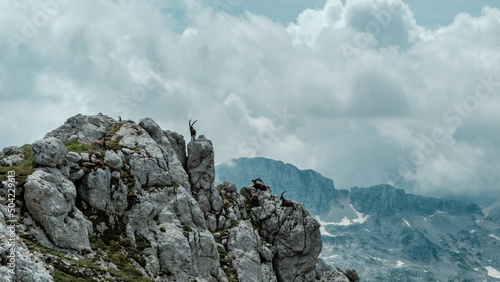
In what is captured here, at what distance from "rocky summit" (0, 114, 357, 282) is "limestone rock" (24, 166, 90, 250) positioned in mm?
128

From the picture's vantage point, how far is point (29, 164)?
58.8 meters

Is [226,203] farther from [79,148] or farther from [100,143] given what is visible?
[79,148]

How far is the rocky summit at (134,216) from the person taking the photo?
51.2m

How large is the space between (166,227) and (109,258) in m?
12.7

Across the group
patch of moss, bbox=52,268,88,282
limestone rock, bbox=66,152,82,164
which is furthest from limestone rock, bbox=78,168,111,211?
patch of moss, bbox=52,268,88,282

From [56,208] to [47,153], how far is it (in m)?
7.87

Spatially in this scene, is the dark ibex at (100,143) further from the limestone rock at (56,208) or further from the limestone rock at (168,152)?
the limestone rock at (56,208)

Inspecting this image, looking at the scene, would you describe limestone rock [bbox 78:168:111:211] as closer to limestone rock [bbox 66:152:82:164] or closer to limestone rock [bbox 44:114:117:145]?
limestone rock [bbox 66:152:82:164]

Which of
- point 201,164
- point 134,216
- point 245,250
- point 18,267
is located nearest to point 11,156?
point 134,216

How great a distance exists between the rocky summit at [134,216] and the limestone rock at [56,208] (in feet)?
0.42

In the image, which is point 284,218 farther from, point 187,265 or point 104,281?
point 104,281

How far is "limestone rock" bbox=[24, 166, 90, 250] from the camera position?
174 ft

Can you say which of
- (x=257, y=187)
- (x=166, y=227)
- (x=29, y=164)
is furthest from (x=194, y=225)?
(x=257, y=187)

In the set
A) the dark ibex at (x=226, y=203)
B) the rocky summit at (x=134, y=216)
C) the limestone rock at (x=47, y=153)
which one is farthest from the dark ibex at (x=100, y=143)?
the dark ibex at (x=226, y=203)
